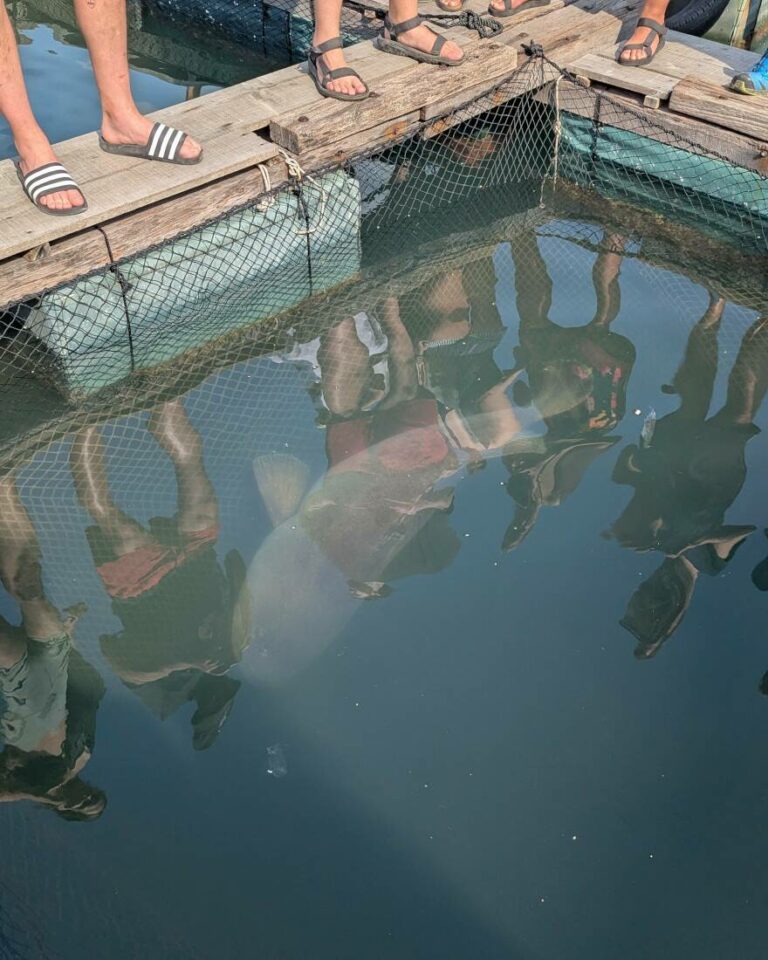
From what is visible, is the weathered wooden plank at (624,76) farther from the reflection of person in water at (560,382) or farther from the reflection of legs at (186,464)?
the reflection of legs at (186,464)

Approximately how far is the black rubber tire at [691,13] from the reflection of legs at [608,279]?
2076 millimetres

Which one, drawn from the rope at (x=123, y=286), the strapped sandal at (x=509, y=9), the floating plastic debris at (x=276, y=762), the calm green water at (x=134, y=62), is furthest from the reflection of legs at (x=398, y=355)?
the calm green water at (x=134, y=62)

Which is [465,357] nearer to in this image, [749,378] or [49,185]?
[749,378]

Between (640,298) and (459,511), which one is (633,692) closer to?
(459,511)

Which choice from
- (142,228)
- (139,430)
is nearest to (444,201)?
(142,228)

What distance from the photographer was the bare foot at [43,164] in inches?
137

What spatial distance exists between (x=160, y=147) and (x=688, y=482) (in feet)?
7.59

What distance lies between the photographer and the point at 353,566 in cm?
310

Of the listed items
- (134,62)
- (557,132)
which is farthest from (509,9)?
(134,62)

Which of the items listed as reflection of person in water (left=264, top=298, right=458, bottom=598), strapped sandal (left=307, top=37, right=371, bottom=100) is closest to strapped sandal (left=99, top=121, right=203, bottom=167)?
strapped sandal (left=307, top=37, right=371, bottom=100)

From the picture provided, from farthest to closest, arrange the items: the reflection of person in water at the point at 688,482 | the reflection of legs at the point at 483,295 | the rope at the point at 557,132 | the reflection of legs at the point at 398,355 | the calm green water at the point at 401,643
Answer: the rope at the point at 557,132, the reflection of legs at the point at 483,295, the reflection of legs at the point at 398,355, the reflection of person in water at the point at 688,482, the calm green water at the point at 401,643

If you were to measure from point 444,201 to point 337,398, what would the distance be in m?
1.53

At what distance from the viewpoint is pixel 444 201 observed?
4.74 m

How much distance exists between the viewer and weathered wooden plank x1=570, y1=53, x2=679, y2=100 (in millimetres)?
4430
